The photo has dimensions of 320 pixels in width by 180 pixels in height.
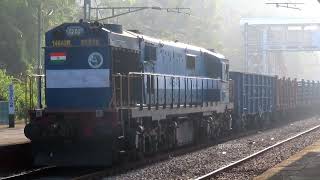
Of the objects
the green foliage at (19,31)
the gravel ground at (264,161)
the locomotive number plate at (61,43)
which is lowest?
the gravel ground at (264,161)

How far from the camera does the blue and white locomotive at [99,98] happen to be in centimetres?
1598

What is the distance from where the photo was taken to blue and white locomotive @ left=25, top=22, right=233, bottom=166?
52.4 feet

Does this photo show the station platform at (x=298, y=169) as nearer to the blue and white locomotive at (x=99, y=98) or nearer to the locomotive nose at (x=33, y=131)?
the blue and white locomotive at (x=99, y=98)

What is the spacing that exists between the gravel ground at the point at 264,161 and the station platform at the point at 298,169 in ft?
1.56

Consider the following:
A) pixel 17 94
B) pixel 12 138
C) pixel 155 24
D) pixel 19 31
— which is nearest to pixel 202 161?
pixel 12 138

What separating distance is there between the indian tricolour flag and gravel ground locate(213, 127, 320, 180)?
540 centimetres

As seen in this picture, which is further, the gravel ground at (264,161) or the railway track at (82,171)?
the gravel ground at (264,161)

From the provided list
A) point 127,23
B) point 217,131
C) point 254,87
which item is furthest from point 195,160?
point 127,23

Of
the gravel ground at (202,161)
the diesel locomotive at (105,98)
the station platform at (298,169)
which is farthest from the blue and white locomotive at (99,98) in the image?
the station platform at (298,169)

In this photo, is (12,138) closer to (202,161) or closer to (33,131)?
(33,131)

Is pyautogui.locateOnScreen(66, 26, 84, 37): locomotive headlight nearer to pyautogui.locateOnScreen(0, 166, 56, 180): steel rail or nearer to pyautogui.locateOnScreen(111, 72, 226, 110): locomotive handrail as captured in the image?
pyautogui.locateOnScreen(111, 72, 226, 110): locomotive handrail

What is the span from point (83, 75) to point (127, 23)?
57.0 metres

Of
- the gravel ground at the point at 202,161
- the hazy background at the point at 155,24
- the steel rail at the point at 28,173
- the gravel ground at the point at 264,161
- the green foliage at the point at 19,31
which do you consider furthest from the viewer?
the hazy background at the point at 155,24

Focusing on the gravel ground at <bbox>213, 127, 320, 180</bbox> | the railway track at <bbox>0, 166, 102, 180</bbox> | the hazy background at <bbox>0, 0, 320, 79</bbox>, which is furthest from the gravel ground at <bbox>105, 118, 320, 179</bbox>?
the hazy background at <bbox>0, 0, 320, 79</bbox>
